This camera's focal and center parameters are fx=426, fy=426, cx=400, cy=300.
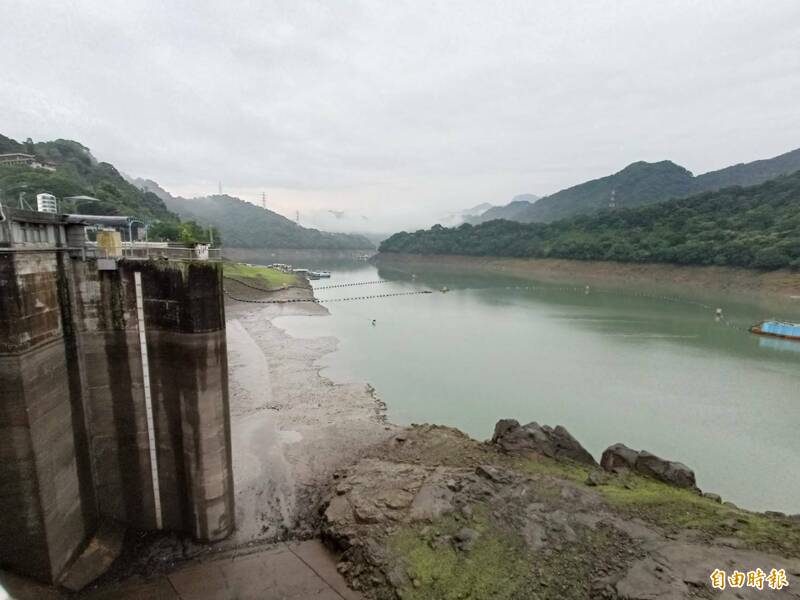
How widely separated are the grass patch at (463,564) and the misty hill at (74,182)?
51.1 m

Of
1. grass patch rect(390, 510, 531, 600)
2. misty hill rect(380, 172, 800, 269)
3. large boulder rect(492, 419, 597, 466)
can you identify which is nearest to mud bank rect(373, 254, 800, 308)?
misty hill rect(380, 172, 800, 269)

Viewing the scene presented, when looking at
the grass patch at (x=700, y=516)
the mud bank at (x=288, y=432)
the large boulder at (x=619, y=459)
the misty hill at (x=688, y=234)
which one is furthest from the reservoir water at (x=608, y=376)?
the misty hill at (x=688, y=234)

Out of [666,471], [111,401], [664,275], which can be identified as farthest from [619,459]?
[664,275]

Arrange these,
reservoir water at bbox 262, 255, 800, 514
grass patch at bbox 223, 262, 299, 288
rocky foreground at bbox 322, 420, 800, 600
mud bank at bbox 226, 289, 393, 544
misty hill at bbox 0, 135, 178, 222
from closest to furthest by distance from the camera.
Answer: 1. rocky foreground at bbox 322, 420, 800, 600
2. mud bank at bbox 226, 289, 393, 544
3. reservoir water at bbox 262, 255, 800, 514
4. grass patch at bbox 223, 262, 299, 288
5. misty hill at bbox 0, 135, 178, 222

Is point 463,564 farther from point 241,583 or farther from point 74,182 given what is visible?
point 74,182

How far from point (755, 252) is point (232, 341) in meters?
77.5

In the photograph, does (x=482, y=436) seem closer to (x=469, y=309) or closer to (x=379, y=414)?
(x=379, y=414)

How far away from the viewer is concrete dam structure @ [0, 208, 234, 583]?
10.1 m

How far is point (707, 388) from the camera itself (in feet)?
88.0

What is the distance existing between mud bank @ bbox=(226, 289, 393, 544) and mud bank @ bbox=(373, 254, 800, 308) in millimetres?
64219

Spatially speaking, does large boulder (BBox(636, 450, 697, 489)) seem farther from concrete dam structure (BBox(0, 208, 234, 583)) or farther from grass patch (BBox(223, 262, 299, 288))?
grass patch (BBox(223, 262, 299, 288))

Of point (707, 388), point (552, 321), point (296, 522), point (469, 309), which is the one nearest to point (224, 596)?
point (296, 522)

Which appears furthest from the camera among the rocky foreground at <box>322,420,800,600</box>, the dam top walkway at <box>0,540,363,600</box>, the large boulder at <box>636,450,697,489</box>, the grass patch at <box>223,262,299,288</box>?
the grass patch at <box>223,262,299,288</box>

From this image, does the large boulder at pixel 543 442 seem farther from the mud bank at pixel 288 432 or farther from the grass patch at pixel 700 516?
the mud bank at pixel 288 432
